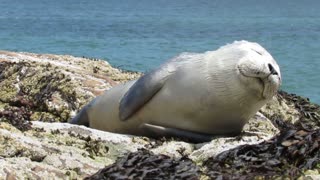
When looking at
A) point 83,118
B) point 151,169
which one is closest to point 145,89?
point 83,118

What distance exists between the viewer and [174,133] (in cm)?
673

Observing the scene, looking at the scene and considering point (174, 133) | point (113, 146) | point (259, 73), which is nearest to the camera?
point (113, 146)

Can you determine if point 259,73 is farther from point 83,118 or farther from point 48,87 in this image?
point 48,87

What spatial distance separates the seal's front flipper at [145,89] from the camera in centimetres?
688

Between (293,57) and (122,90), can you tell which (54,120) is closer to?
(122,90)

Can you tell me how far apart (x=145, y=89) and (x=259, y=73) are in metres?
0.99

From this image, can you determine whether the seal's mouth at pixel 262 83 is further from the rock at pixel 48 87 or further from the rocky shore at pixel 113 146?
the rock at pixel 48 87

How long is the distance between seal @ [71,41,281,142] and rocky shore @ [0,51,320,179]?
200 mm

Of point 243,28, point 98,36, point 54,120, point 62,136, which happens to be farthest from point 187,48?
point 62,136

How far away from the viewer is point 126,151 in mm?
6043

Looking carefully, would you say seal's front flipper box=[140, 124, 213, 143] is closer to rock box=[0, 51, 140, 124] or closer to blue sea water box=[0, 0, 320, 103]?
rock box=[0, 51, 140, 124]

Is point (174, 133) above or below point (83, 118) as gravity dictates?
above

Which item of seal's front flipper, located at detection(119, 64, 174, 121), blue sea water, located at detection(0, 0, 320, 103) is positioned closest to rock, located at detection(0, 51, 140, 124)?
seal's front flipper, located at detection(119, 64, 174, 121)

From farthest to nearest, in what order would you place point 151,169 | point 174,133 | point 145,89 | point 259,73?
point 145,89 < point 174,133 < point 259,73 < point 151,169
